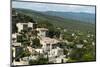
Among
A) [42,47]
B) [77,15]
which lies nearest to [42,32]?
[42,47]

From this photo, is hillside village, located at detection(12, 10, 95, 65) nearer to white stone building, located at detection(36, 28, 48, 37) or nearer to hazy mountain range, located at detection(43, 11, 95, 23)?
white stone building, located at detection(36, 28, 48, 37)

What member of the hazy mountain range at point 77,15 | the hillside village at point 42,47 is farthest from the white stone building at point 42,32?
the hazy mountain range at point 77,15

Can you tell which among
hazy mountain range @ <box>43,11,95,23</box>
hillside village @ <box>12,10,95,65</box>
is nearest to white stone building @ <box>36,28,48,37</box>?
hillside village @ <box>12,10,95,65</box>

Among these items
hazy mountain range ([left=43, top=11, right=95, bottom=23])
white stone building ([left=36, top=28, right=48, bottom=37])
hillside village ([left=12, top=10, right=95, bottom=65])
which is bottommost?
hillside village ([left=12, top=10, right=95, bottom=65])

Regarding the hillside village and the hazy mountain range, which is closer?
the hillside village

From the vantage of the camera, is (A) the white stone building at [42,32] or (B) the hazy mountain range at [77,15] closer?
(A) the white stone building at [42,32]

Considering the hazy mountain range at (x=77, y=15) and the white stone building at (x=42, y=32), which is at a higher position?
the hazy mountain range at (x=77, y=15)

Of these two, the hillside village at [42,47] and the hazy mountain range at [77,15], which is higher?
the hazy mountain range at [77,15]

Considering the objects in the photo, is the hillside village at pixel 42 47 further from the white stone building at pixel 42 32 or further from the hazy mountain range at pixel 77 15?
→ the hazy mountain range at pixel 77 15

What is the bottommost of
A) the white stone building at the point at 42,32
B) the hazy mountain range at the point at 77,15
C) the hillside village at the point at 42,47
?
the hillside village at the point at 42,47

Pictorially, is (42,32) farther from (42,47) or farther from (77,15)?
(77,15)
